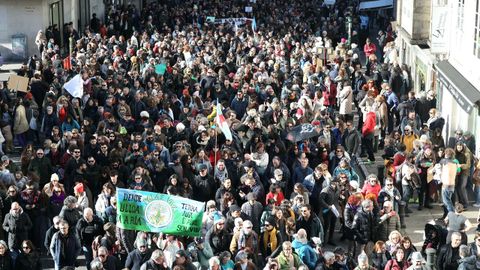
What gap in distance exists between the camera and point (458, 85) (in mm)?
25422

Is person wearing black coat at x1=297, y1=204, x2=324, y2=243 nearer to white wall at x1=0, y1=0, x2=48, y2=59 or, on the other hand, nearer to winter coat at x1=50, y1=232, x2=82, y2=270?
winter coat at x1=50, y1=232, x2=82, y2=270

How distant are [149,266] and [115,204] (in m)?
2.51

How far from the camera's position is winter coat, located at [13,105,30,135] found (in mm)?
25734

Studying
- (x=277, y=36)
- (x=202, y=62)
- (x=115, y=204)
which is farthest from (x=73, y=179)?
(x=277, y=36)

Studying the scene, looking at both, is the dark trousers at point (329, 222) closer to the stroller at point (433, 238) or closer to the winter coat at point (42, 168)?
the stroller at point (433, 238)

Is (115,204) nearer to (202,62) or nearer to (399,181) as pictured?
(399,181)

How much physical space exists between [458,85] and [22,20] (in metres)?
21.1

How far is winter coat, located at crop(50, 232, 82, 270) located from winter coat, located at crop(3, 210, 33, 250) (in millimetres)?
874

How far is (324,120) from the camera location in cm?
2389

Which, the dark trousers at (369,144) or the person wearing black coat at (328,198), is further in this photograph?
the dark trousers at (369,144)

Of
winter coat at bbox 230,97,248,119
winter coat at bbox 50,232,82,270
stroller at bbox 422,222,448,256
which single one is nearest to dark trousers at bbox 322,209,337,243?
stroller at bbox 422,222,448,256

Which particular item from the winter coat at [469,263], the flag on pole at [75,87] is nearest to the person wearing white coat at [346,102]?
the flag on pole at [75,87]

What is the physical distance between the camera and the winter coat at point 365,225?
59.2 feet

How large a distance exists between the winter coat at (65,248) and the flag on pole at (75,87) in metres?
8.88
